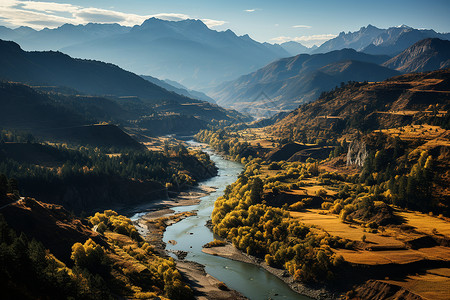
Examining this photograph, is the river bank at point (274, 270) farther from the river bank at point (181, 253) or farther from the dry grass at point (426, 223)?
the dry grass at point (426, 223)

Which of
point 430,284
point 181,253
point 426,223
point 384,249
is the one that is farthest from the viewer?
point 181,253

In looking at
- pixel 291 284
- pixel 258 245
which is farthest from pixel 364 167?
pixel 291 284

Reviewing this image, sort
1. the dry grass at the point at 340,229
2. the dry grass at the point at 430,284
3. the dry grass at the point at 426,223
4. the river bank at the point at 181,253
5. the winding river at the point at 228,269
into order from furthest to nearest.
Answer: the dry grass at the point at 426,223, the dry grass at the point at 340,229, the winding river at the point at 228,269, the river bank at the point at 181,253, the dry grass at the point at 430,284

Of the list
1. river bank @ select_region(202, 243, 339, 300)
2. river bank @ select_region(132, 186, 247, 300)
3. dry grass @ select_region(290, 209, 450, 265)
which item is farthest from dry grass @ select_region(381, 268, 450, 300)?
river bank @ select_region(132, 186, 247, 300)

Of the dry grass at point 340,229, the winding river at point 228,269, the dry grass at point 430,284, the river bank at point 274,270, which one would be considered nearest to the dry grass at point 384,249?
the dry grass at point 340,229

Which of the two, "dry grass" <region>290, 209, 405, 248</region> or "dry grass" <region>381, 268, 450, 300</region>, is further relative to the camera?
"dry grass" <region>290, 209, 405, 248</region>

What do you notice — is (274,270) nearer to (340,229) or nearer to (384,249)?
(340,229)

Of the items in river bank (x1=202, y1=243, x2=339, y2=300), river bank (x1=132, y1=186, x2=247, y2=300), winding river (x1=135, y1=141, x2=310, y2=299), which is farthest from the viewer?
winding river (x1=135, y1=141, x2=310, y2=299)

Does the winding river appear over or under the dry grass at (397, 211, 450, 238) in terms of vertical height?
under

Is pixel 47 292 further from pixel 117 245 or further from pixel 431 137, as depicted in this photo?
pixel 431 137

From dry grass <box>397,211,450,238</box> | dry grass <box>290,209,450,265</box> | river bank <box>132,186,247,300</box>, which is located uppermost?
dry grass <box>397,211,450,238</box>

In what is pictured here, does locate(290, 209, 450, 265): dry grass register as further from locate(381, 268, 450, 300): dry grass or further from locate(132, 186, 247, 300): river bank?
locate(132, 186, 247, 300): river bank

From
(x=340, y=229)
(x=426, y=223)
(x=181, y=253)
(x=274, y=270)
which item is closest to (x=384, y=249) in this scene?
(x=340, y=229)
